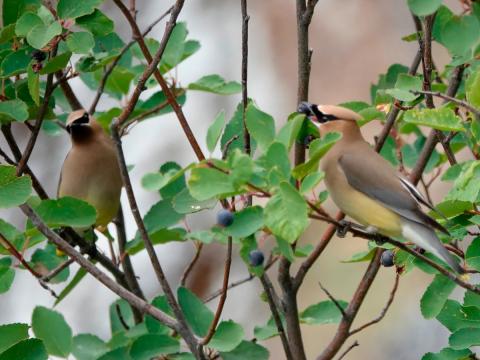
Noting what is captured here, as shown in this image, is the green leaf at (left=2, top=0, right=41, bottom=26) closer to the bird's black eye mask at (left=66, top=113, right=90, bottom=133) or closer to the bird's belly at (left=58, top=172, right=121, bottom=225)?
the bird's black eye mask at (left=66, top=113, right=90, bottom=133)

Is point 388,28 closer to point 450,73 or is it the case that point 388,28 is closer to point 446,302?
point 450,73

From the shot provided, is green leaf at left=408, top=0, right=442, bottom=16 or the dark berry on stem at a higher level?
the dark berry on stem

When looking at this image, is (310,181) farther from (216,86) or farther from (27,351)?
(216,86)

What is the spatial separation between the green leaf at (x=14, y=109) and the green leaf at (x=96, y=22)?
0.80ft

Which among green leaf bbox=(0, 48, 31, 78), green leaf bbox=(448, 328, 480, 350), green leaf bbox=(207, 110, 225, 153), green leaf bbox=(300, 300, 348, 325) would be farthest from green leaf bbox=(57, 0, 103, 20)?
green leaf bbox=(448, 328, 480, 350)

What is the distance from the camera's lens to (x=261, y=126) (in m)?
1.82

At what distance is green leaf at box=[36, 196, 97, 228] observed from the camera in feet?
7.42

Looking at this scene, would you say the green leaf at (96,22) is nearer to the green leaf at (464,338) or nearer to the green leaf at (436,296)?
the green leaf at (436,296)

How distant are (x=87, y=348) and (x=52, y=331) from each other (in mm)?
258

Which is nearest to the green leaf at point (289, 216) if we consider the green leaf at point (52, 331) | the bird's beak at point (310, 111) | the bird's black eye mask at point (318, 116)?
the bird's beak at point (310, 111)

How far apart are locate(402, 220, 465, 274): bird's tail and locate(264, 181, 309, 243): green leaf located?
61cm

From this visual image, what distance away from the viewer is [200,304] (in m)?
2.44

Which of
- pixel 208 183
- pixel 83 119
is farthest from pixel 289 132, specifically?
pixel 83 119

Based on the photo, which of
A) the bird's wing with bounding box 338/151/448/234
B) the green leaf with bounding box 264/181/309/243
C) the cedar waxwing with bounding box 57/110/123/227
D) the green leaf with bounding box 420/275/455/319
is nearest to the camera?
the green leaf with bounding box 264/181/309/243
